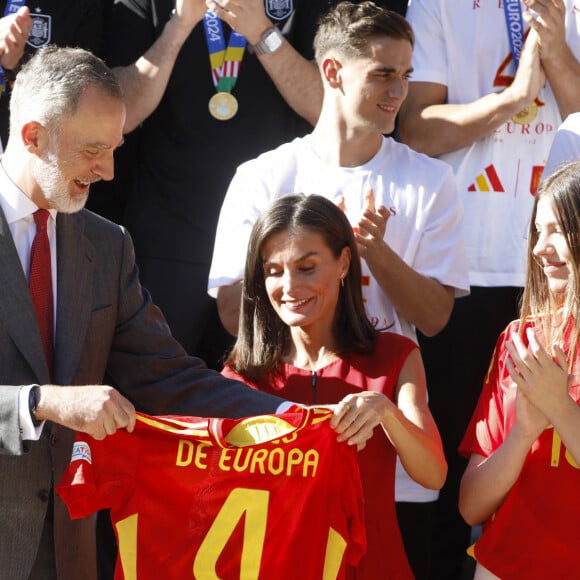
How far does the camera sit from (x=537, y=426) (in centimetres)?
369

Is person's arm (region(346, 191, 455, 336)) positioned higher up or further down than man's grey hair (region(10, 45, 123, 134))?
further down

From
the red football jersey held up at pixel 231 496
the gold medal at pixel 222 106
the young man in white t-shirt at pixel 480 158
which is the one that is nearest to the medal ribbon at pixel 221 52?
the gold medal at pixel 222 106

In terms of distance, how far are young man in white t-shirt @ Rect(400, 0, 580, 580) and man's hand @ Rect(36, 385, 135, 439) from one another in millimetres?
2128

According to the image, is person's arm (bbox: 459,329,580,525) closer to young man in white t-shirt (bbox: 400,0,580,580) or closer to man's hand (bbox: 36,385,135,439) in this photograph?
man's hand (bbox: 36,385,135,439)

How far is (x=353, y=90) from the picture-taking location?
4965 millimetres

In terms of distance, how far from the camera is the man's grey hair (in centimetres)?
386

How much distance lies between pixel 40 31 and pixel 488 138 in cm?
212

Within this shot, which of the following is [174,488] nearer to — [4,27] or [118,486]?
[118,486]

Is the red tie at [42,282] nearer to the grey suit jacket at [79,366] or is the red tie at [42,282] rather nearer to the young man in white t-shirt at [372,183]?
the grey suit jacket at [79,366]

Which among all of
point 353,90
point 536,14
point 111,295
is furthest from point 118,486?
point 536,14

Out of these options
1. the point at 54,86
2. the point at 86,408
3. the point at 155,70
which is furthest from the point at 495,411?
the point at 155,70

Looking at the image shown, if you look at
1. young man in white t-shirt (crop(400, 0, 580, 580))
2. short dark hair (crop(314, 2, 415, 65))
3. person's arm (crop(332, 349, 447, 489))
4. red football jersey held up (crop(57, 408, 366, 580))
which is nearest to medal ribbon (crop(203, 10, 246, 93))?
short dark hair (crop(314, 2, 415, 65))

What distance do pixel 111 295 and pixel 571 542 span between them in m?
1.72

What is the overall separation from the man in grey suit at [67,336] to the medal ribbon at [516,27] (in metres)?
2.08
